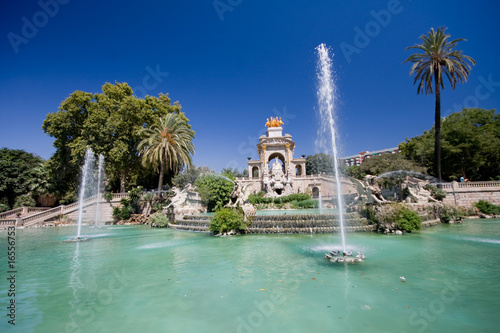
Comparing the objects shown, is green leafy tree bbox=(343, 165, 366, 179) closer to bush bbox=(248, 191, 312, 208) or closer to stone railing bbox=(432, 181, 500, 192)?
bush bbox=(248, 191, 312, 208)

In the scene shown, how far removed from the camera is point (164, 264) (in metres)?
7.77

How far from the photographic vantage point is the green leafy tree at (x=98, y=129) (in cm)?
2758

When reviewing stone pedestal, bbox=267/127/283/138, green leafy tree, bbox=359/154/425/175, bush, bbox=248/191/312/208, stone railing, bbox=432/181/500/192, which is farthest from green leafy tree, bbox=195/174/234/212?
stone pedestal, bbox=267/127/283/138

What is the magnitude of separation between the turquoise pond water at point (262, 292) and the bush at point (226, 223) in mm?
4689

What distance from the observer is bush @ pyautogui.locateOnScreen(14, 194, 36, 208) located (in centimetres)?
2920

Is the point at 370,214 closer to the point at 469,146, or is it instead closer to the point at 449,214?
the point at 449,214

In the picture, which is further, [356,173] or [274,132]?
[274,132]

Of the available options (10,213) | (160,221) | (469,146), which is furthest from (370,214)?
(10,213)

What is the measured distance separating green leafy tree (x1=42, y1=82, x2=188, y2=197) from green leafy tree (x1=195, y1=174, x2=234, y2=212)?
28.6 feet

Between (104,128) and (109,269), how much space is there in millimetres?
24959

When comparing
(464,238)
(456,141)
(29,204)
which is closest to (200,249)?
(464,238)

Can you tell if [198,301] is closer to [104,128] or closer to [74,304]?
[74,304]

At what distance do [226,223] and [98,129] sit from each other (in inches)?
878

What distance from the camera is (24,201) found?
2925 centimetres
